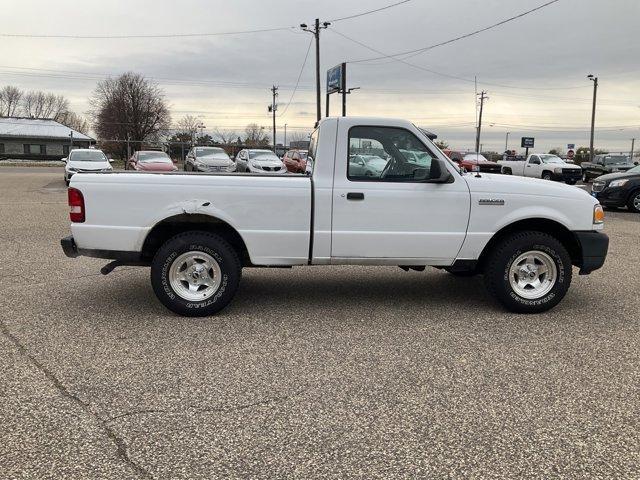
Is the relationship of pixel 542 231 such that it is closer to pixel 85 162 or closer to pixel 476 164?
pixel 85 162

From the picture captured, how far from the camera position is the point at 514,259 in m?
5.39

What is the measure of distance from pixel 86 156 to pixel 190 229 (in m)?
20.6

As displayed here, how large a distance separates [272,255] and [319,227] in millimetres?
537

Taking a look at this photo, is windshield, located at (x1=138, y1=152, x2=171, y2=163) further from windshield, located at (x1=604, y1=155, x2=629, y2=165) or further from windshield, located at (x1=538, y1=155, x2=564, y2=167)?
windshield, located at (x1=604, y1=155, x2=629, y2=165)

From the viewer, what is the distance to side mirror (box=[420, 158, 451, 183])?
16.9 feet

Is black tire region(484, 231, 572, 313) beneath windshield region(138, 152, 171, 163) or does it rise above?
beneath

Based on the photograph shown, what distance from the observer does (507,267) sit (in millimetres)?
5383

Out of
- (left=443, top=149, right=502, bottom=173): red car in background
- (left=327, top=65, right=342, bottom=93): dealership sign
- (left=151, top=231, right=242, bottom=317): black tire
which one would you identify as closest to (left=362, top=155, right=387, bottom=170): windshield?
(left=151, top=231, right=242, bottom=317): black tire

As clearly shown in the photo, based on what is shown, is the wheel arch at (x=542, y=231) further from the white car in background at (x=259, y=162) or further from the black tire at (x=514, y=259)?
the white car in background at (x=259, y=162)

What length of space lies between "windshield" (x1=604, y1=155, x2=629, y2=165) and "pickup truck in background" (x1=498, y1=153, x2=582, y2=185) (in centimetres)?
539

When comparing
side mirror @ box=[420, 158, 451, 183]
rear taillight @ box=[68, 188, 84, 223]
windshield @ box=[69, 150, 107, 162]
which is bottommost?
rear taillight @ box=[68, 188, 84, 223]

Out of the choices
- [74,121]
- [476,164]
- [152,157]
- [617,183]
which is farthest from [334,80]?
[74,121]

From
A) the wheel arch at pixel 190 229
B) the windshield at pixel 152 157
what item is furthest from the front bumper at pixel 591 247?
the windshield at pixel 152 157

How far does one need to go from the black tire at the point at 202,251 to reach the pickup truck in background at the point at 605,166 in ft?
98.7
